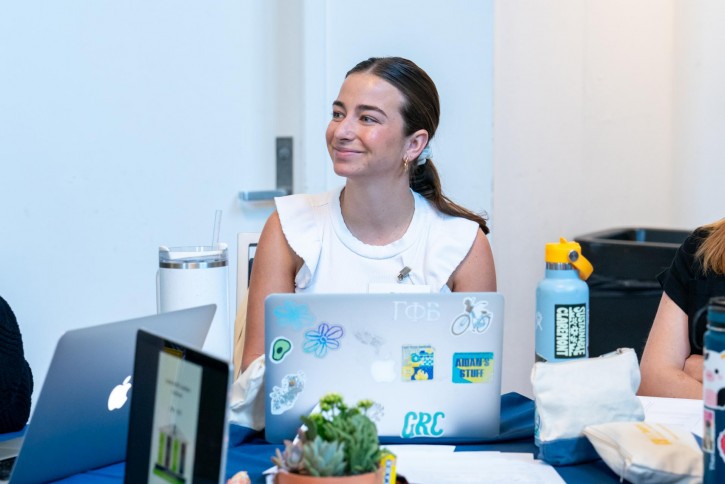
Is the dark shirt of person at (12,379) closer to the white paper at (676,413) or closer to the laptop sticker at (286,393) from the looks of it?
the laptop sticker at (286,393)

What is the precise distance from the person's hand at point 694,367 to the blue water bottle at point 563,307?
46 cm

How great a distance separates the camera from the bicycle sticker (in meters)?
1.52

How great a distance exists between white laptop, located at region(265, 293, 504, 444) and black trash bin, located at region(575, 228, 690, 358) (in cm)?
197

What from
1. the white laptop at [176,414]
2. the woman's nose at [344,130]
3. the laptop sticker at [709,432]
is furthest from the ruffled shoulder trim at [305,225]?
the laptop sticker at [709,432]

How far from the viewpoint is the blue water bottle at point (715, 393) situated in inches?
43.8

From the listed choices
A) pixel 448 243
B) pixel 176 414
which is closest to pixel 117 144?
pixel 448 243

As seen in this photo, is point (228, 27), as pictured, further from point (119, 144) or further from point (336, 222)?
point (336, 222)

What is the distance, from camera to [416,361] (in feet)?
5.01

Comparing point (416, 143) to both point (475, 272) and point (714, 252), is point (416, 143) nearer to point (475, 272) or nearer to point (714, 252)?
point (475, 272)

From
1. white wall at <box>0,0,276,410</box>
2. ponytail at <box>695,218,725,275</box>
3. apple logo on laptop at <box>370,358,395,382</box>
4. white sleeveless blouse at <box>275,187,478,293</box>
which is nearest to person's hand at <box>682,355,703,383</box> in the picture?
ponytail at <box>695,218,725,275</box>

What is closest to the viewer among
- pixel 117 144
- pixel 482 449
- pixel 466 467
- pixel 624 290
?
pixel 466 467

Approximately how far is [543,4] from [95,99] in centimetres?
186

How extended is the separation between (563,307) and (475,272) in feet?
2.13

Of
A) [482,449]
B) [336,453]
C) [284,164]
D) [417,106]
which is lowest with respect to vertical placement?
[482,449]
